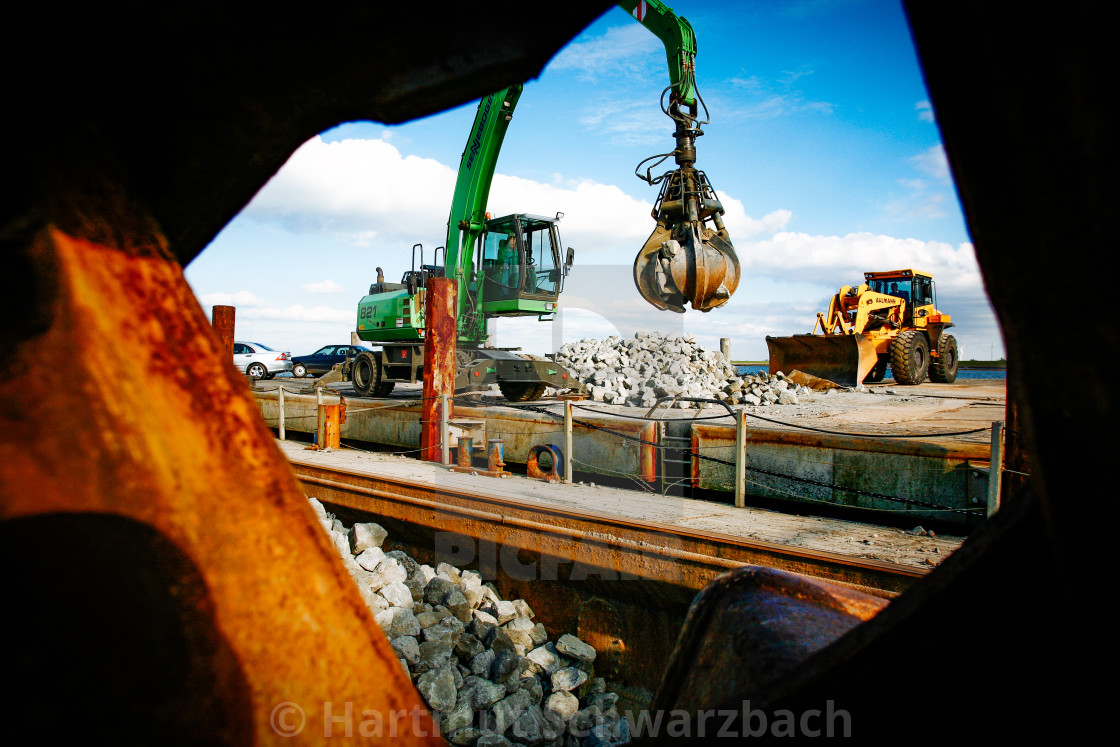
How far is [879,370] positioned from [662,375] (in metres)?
7.61

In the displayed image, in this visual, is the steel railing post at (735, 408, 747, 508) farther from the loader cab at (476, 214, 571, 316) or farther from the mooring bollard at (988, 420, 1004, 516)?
the loader cab at (476, 214, 571, 316)

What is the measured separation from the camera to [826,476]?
7.55m

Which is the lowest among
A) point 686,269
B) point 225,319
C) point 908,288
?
point 225,319

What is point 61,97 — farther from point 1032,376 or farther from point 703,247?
point 703,247

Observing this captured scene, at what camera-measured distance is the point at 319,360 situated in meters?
25.0

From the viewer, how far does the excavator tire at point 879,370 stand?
60.8 feet

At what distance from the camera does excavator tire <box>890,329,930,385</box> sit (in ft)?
58.5

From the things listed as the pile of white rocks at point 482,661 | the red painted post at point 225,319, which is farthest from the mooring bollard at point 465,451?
the red painted post at point 225,319

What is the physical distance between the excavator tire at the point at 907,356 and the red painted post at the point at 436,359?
1375cm

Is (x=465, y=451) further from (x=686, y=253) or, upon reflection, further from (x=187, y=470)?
(x=187, y=470)

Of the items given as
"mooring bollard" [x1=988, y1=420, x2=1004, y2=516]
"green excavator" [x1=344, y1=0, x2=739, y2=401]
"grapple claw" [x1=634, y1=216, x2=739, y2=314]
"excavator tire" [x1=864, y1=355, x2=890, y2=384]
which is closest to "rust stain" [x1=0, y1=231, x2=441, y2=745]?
"grapple claw" [x1=634, y1=216, x2=739, y2=314]

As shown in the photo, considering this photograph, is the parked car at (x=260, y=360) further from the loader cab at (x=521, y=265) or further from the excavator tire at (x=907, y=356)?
the excavator tire at (x=907, y=356)

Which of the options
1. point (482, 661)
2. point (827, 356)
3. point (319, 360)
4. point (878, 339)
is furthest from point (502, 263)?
point (319, 360)

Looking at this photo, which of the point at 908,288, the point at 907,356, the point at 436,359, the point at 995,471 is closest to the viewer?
the point at 995,471
